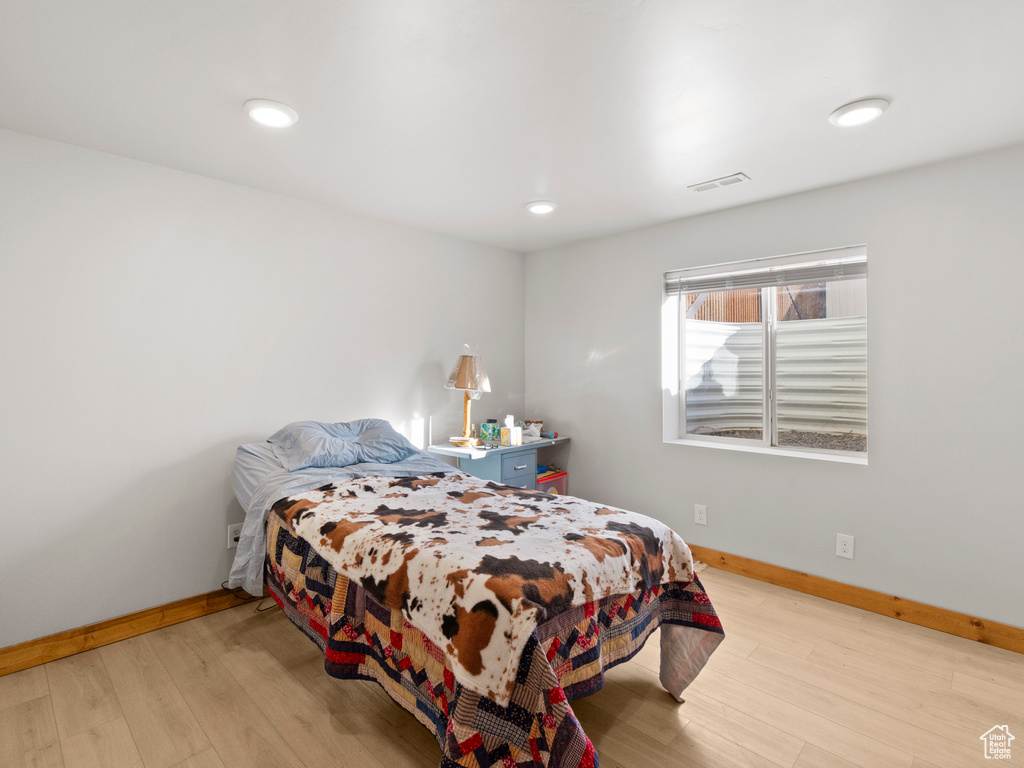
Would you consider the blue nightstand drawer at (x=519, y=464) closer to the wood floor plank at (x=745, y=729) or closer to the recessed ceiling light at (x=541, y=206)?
the recessed ceiling light at (x=541, y=206)

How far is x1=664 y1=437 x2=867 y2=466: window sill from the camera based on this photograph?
2.92 metres

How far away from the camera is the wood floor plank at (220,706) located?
174cm

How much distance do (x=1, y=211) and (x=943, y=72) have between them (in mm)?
3662

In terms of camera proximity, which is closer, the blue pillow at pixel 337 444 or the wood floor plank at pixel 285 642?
the wood floor plank at pixel 285 642

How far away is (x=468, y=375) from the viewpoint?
3709 millimetres

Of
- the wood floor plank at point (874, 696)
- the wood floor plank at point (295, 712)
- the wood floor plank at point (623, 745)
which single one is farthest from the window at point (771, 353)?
the wood floor plank at point (295, 712)

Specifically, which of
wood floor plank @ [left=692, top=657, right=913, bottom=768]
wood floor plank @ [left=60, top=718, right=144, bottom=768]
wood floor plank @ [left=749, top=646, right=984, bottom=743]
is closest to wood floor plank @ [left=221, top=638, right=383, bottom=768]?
wood floor plank @ [left=60, top=718, right=144, bottom=768]

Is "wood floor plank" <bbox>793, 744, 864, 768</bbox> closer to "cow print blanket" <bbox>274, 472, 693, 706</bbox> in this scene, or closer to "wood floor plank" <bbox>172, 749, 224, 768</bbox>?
"cow print blanket" <bbox>274, 472, 693, 706</bbox>

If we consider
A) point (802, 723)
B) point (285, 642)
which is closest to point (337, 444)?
point (285, 642)

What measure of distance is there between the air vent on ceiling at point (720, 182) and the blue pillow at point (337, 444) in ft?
7.21

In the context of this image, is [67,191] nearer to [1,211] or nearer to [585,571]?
[1,211]

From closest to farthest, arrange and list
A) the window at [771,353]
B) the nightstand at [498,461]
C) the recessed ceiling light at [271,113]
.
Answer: the recessed ceiling light at [271,113] → the window at [771,353] → the nightstand at [498,461]

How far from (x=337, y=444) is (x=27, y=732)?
1524 millimetres

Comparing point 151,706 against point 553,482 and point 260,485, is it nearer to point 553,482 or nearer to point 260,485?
point 260,485
